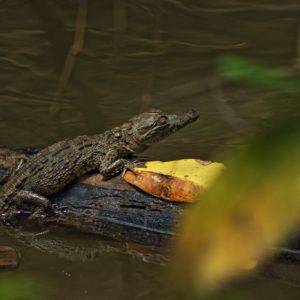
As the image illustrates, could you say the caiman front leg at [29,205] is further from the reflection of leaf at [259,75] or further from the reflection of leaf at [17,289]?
the reflection of leaf at [259,75]

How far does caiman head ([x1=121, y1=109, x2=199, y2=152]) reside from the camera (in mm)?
5914

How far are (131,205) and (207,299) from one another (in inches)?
165

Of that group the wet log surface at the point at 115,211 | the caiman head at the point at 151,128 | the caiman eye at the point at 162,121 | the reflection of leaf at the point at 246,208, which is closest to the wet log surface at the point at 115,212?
the wet log surface at the point at 115,211

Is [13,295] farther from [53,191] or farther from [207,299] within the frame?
[53,191]

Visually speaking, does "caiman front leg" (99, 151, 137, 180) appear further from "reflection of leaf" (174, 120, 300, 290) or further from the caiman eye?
"reflection of leaf" (174, 120, 300, 290)

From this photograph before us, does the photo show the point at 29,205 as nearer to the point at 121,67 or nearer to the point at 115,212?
the point at 115,212

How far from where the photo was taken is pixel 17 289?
119 centimetres

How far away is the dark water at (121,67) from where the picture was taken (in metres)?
7.09

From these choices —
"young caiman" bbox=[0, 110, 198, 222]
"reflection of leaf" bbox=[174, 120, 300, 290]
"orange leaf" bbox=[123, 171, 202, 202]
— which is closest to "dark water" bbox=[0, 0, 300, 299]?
"young caiman" bbox=[0, 110, 198, 222]

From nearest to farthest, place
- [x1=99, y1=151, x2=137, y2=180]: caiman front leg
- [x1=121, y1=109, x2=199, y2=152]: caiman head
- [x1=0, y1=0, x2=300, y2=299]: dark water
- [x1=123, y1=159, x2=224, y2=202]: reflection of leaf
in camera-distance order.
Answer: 1. [x1=123, y1=159, x2=224, y2=202]: reflection of leaf
2. [x1=99, y1=151, x2=137, y2=180]: caiman front leg
3. [x1=121, y1=109, x2=199, y2=152]: caiman head
4. [x1=0, y1=0, x2=300, y2=299]: dark water

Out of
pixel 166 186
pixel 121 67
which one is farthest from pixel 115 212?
pixel 121 67

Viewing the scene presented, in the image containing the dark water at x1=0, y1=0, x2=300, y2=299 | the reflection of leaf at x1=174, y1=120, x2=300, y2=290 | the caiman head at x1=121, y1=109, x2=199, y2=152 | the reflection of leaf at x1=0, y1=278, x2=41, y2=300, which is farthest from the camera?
the dark water at x1=0, y1=0, x2=300, y2=299

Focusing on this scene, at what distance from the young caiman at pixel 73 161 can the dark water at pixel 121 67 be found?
35cm

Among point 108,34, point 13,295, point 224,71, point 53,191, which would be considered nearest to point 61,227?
point 53,191
